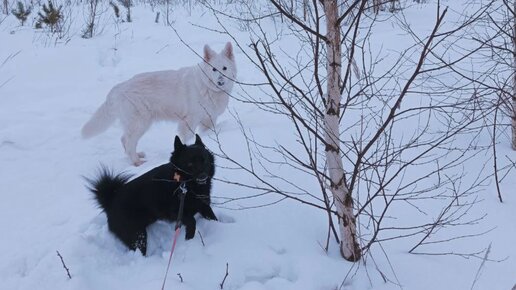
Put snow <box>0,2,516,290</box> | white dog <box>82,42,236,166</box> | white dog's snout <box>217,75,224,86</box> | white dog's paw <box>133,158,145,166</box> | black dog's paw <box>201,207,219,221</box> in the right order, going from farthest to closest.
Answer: white dog's snout <box>217,75,224,86</box> → white dog <box>82,42,236,166</box> → white dog's paw <box>133,158,145,166</box> → black dog's paw <box>201,207,219,221</box> → snow <box>0,2,516,290</box>

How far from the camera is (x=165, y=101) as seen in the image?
4562mm

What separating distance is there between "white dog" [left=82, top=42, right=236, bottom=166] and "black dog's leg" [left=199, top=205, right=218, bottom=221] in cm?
145

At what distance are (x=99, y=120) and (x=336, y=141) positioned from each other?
2.83m

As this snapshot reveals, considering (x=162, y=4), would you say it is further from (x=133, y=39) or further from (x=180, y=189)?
(x=180, y=189)

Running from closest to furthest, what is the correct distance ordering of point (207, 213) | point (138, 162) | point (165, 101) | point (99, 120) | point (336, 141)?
point (336, 141)
point (207, 213)
point (138, 162)
point (99, 120)
point (165, 101)

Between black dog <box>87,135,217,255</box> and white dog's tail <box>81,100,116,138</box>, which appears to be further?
white dog's tail <box>81,100,116,138</box>

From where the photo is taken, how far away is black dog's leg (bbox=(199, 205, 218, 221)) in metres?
2.95

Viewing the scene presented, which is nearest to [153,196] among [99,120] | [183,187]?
[183,187]

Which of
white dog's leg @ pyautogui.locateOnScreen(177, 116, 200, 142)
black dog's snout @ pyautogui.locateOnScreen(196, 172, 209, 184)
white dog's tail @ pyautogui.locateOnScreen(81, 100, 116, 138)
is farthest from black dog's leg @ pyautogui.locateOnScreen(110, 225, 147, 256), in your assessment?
white dog's leg @ pyautogui.locateOnScreen(177, 116, 200, 142)

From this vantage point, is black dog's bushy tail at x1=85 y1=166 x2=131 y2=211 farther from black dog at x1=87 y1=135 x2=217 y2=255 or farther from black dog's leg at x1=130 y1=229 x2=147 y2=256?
black dog's leg at x1=130 y1=229 x2=147 y2=256

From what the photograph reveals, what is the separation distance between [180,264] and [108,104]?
7.57 feet

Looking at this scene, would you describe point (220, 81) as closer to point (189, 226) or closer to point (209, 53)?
point (209, 53)

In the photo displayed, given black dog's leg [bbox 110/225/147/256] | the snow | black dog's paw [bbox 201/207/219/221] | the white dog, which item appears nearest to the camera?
the snow

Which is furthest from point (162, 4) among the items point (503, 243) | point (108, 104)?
point (503, 243)
